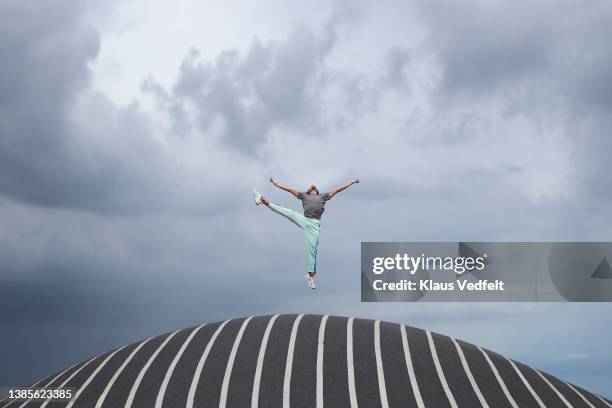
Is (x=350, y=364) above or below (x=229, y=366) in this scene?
above

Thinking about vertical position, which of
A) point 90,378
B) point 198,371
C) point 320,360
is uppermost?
point 320,360

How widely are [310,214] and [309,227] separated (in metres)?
0.70

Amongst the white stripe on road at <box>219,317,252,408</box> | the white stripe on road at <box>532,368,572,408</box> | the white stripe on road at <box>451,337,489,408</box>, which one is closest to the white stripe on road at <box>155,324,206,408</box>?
the white stripe on road at <box>219,317,252,408</box>

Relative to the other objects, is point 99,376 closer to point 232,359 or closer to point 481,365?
point 232,359

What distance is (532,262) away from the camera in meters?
51.8

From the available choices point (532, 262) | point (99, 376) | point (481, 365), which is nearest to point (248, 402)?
point (99, 376)

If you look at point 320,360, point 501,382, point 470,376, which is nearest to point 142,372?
point 320,360

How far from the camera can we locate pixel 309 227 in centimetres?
Result: 4297

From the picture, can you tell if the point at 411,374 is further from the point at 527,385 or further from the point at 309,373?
the point at 527,385

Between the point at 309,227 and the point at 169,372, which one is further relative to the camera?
the point at 169,372

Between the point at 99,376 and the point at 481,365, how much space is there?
24834mm

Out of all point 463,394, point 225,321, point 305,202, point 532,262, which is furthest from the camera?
point 225,321

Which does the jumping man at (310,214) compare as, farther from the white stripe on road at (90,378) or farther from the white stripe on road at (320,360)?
the white stripe on road at (90,378)

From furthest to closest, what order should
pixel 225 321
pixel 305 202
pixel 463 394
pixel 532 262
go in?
pixel 225 321, pixel 532 262, pixel 463 394, pixel 305 202
